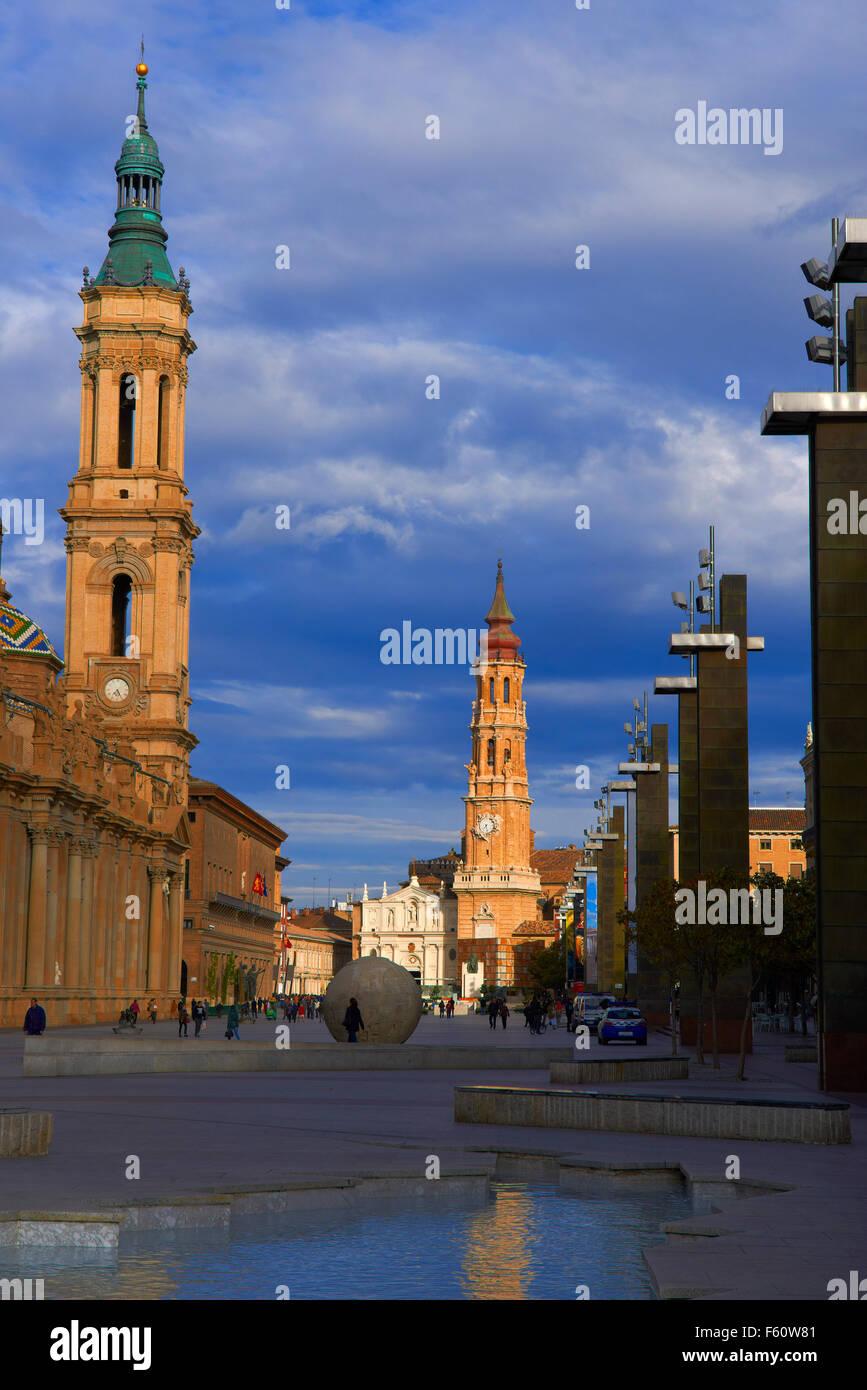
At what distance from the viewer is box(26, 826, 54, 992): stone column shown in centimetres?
5875

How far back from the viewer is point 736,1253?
1037cm

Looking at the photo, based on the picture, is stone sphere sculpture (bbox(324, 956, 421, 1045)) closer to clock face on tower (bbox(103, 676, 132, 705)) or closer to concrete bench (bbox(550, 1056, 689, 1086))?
concrete bench (bbox(550, 1056, 689, 1086))

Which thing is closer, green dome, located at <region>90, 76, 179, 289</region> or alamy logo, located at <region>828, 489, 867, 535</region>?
alamy logo, located at <region>828, 489, 867, 535</region>

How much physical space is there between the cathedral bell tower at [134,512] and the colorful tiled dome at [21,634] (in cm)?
2132

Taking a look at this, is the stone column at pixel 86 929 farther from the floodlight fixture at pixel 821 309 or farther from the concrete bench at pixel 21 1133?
the concrete bench at pixel 21 1133

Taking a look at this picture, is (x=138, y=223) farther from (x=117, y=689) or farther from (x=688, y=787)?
(x=688, y=787)

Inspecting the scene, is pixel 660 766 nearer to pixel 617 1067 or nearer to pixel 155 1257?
pixel 617 1067

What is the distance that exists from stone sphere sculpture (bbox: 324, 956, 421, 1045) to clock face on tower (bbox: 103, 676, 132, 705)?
6064 centimetres

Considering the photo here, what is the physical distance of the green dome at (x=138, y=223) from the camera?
99.4m

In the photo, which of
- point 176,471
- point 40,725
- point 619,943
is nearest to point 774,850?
point 619,943

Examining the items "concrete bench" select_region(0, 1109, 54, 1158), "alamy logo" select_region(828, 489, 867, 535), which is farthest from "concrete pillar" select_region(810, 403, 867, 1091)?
"concrete bench" select_region(0, 1109, 54, 1158)
